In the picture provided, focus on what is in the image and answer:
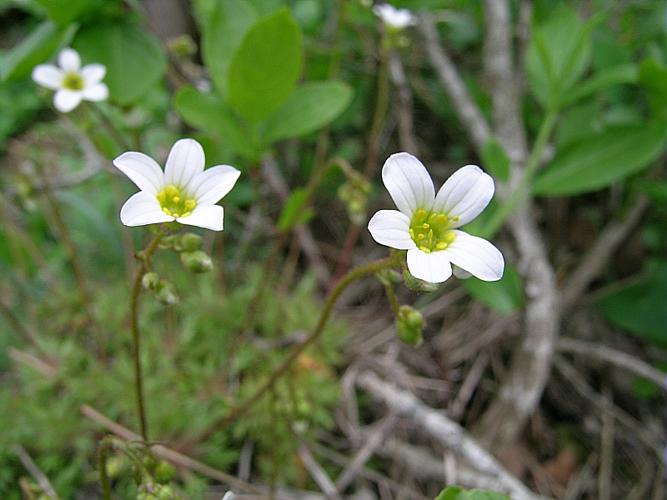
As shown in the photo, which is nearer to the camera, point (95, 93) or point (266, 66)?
point (266, 66)

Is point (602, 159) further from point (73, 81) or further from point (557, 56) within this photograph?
point (73, 81)

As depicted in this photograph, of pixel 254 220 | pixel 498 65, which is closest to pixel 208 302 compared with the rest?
pixel 254 220

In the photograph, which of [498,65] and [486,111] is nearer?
[498,65]

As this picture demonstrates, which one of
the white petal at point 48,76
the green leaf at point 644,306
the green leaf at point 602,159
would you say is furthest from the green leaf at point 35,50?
the green leaf at point 644,306

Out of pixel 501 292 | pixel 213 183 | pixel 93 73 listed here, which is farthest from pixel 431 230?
pixel 93 73

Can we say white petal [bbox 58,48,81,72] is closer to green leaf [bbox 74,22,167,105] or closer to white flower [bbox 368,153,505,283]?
green leaf [bbox 74,22,167,105]

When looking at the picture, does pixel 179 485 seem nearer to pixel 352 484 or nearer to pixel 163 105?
pixel 352 484

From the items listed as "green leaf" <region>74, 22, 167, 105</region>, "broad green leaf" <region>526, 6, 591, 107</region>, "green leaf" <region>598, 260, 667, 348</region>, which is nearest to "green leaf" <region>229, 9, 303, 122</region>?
"green leaf" <region>74, 22, 167, 105</region>
